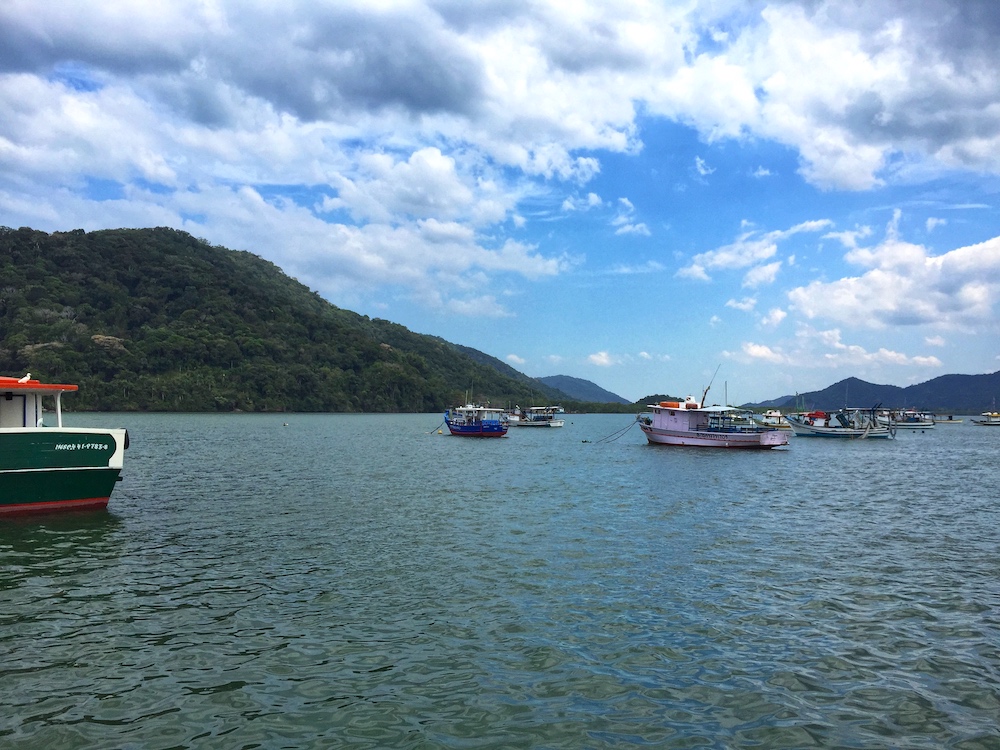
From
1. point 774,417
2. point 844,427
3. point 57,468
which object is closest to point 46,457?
point 57,468

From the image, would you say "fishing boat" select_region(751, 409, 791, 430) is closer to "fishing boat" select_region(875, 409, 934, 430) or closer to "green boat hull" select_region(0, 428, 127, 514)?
"fishing boat" select_region(875, 409, 934, 430)

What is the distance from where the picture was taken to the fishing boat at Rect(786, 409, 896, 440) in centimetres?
10612

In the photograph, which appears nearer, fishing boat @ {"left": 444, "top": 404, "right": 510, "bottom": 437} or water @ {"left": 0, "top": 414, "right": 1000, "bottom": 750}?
water @ {"left": 0, "top": 414, "right": 1000, "bottom": 750}

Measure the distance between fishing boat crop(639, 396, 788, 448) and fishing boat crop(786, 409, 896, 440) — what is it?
33760 mm

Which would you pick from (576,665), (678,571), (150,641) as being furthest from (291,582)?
(678,571)

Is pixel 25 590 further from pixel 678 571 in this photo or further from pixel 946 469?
pixel 946 469

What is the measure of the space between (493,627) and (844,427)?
116327 mm

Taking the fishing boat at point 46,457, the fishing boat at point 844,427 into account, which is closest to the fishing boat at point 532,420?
the fishing boat at point 844,427

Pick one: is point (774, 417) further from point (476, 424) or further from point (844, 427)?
point (476, 424)

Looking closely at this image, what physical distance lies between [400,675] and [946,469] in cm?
6238

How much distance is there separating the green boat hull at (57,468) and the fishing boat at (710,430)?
61.4 metres

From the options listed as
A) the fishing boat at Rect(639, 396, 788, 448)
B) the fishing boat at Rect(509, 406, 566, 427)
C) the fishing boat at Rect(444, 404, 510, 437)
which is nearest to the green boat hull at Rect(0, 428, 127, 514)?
the fishing boat at Rect(639, 396, 788, 448)

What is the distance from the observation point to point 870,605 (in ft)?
52.1

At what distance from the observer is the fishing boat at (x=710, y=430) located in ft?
257
